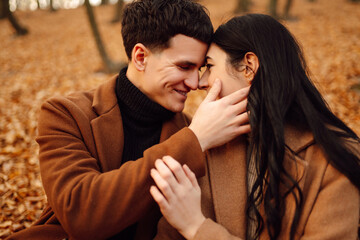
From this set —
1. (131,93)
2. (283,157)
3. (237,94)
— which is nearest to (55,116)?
(131,93)

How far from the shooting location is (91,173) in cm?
162

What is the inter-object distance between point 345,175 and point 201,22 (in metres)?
1.60

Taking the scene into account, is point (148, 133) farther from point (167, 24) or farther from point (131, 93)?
point (167, 24)

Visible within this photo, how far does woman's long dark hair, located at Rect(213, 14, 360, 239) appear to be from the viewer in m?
1.60

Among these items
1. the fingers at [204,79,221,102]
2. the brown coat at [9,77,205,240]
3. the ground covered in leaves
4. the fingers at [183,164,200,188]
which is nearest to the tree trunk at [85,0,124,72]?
the ground covered in leaves

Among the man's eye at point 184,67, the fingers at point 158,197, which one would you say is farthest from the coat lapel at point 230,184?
the man's eye at point 184,67

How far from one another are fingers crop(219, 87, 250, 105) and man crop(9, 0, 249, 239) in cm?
1

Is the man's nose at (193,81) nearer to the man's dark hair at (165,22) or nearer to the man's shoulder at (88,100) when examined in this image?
the man's dark hair at (165,22)

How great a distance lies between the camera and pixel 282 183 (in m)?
1.74

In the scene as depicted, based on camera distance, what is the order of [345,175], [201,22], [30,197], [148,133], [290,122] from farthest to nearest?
[30,197] < [148,133] < [201,22] < [290,122] < [345,175]

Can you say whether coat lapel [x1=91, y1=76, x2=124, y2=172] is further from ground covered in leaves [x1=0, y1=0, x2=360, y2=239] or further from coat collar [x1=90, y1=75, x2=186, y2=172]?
ground covered in leaves [x1=0, y1=0, x2=360, y2=239]

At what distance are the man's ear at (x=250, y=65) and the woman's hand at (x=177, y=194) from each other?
0.90 metres

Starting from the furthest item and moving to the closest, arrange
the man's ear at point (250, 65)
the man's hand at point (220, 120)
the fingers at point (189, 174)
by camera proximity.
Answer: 1. the man's ear at point (250, 65)
2. the man's hand at point (220, 120)
3. the fingers at point (189, 174)

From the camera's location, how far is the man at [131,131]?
1527 mm
